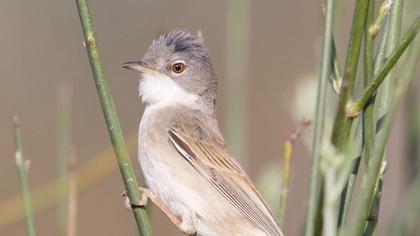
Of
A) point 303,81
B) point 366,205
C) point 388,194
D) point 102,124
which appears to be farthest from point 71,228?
point 102,124

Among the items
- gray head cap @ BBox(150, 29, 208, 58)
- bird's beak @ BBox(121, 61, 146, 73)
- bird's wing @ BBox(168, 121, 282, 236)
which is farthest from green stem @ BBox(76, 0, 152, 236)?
gray head cap @ BBox(150, 29, 208, 58)

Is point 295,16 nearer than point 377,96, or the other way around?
point 377,96

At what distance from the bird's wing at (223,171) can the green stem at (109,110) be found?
1.37 m

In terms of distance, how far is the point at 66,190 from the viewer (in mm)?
4324

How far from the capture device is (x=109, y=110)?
127 inches

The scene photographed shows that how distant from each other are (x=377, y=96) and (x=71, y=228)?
5.72 ft

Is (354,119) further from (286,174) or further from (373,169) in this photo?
(286,174)

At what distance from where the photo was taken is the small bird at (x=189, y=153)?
4.70 m

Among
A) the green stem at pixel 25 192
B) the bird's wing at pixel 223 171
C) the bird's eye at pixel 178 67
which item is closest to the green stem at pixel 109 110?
the green stem at pixel 25 192

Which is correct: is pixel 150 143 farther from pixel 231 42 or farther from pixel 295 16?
pixel 295 16

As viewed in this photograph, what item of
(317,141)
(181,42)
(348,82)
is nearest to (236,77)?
(181,42)

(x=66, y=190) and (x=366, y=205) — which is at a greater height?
(x=366, y=205)

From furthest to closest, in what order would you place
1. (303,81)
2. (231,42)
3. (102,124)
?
(102,124) → (231,42) → (303,81)

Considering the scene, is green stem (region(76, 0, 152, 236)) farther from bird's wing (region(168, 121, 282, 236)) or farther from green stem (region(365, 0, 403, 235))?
bird's wing (region(168, 121, 282, 236))
